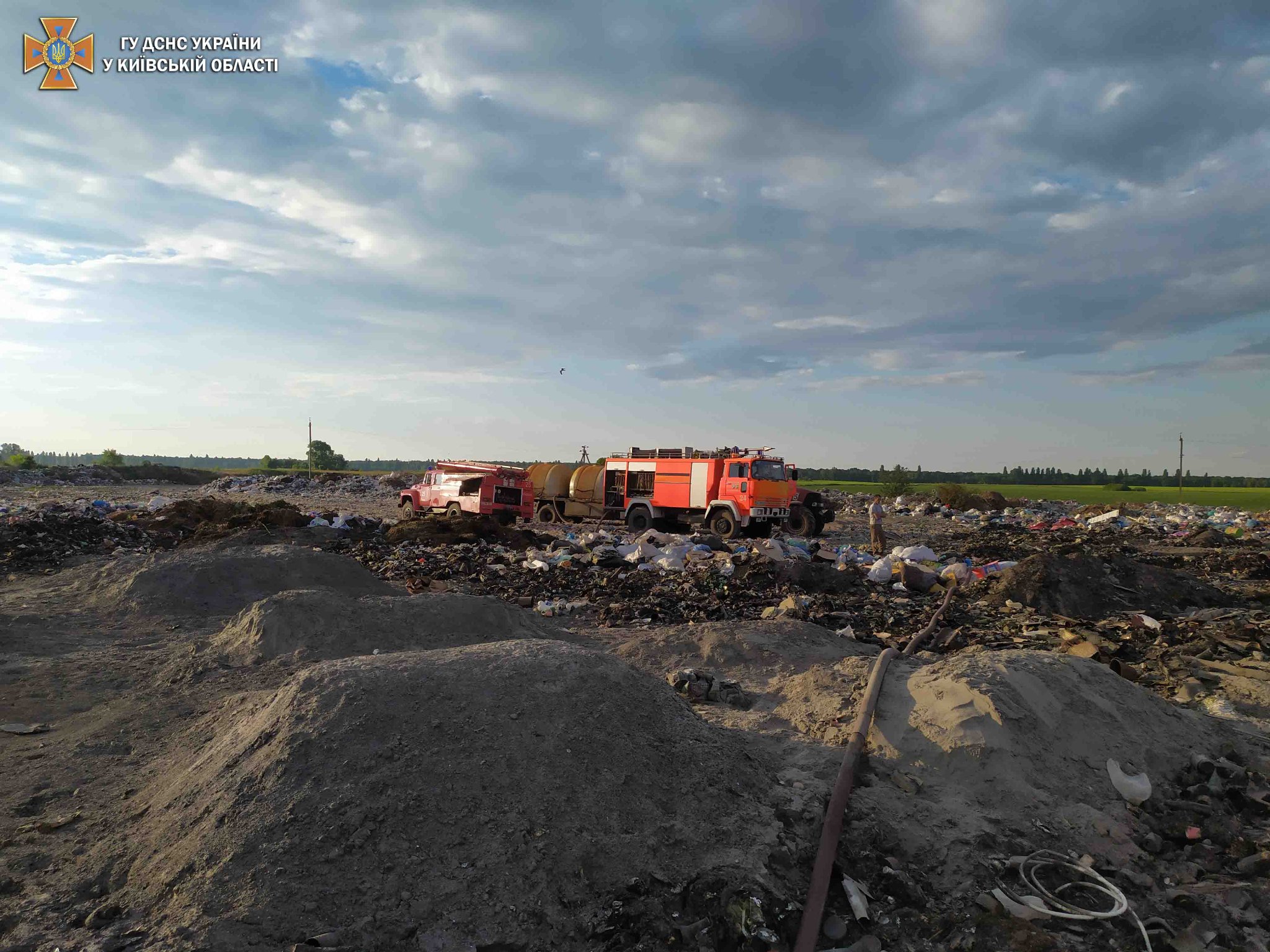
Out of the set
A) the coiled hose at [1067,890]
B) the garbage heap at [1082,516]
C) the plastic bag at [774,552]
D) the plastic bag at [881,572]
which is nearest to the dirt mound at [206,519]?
the plastic bag at [774,552]

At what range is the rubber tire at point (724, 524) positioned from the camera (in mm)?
18266

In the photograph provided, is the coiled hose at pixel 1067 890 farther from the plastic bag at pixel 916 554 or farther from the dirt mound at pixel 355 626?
the plastic bag at pixel 916 554

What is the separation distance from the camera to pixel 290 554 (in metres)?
11.1

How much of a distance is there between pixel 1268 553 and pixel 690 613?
12.6 metres

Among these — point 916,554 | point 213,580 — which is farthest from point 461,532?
point 916,554

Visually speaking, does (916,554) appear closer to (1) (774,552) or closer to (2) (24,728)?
(1) (774,552)

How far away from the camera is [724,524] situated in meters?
18.6

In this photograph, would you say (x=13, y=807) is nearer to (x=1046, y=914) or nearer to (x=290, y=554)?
(x=1046, y=914)

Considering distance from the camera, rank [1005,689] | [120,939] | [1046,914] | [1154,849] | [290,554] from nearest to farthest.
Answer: [120,939]
[1046,914]
[1154,849]
[1005,689]
[290,554]

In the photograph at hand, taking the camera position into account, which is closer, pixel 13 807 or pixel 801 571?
pixel 13 807

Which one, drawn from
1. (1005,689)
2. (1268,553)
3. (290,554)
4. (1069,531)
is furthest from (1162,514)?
(290,554)

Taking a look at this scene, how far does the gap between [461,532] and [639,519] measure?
608 centimetres

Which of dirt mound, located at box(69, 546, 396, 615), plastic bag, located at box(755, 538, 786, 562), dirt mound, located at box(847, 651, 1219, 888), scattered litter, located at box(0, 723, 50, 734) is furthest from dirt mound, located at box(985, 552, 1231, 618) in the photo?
scattered litter, located at box(0, 723, 50, 734)

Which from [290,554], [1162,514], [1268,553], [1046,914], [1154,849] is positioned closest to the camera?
[1046,914]
